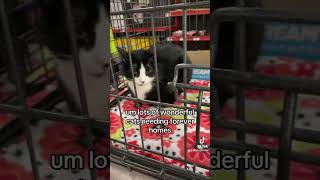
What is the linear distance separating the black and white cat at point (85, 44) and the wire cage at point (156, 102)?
1.39 ft

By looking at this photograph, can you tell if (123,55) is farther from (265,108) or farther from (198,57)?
(265,108)

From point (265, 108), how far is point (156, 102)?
2.01 feet

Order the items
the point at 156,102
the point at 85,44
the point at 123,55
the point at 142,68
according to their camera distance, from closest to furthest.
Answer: the point at 85,44 → the point at 156,102 → the point at 123,55 → the point at 142,68

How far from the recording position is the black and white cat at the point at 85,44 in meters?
0.23

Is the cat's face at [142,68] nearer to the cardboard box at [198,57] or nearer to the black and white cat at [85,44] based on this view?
the cardboard box at [198,57]

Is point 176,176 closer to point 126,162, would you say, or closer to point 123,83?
point 126,162

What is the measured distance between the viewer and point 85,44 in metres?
0.24

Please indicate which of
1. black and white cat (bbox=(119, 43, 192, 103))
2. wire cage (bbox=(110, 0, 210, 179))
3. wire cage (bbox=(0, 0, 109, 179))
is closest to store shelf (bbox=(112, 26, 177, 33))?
wire cage (bbox=(110, 0, 210, 179))

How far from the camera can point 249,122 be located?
0.26m

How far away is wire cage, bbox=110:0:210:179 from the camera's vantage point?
73 centimetres

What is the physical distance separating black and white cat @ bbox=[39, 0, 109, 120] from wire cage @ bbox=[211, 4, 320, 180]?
99mm

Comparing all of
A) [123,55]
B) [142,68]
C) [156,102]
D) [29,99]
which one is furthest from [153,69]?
[29,99]

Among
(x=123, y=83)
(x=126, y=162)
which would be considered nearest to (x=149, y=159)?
(x=126, y=162)

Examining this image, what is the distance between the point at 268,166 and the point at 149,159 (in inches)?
25.7
